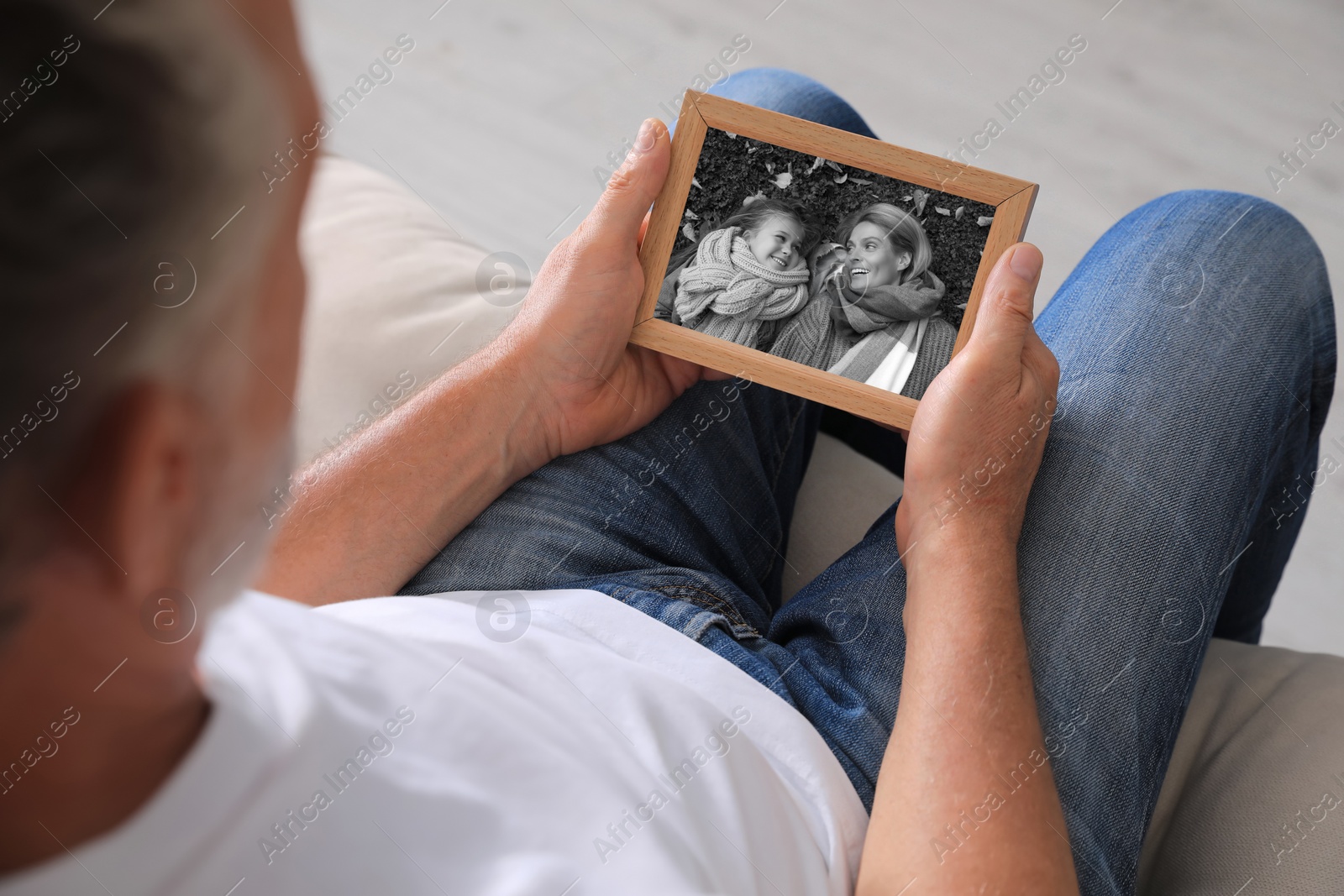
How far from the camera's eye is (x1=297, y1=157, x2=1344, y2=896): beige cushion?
2.16ft

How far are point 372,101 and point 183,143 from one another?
1.74 meters

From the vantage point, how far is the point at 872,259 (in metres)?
0.78

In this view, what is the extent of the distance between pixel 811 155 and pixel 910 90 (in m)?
1.06

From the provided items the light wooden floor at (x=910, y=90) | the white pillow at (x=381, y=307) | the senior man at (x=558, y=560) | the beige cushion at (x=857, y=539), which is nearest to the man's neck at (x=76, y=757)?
the senior man at (x=558, y=560)

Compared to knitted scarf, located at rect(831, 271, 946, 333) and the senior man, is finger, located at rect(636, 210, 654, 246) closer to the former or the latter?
the senior man

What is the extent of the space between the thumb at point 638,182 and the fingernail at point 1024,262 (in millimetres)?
305

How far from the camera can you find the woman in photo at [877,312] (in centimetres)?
76

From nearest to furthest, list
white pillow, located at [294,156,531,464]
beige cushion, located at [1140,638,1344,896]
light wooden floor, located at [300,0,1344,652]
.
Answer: beige cushion, located at [1140,638,1344,896], white pillow, located at [294,156,531,464], light wooden floor, located at [300,0,1344,652]

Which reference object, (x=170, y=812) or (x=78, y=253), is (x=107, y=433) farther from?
(x=170, y=812)

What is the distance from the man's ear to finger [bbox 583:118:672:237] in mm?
565

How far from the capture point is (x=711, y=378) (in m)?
0.86

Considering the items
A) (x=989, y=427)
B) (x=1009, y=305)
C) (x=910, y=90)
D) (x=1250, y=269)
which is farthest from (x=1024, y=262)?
(x=910, y=90)

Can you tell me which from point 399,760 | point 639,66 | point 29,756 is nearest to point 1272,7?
point 639,66

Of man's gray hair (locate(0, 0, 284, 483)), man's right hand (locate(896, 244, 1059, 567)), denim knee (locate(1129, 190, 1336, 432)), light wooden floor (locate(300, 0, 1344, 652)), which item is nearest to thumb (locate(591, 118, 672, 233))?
man's right hand (locate(896, 244, 1059, 567))
